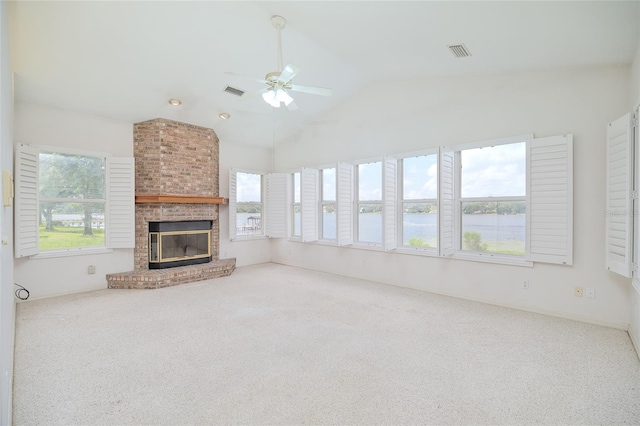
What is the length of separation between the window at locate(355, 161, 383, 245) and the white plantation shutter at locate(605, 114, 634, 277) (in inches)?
122

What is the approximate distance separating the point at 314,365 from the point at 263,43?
3.88m

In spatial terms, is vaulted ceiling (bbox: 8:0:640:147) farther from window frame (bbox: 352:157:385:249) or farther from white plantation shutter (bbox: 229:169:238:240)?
white plantation shutter (bbox: 229:169:238:240)

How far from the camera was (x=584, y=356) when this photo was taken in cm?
279

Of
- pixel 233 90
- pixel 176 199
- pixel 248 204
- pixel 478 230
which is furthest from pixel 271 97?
pixel 248 204

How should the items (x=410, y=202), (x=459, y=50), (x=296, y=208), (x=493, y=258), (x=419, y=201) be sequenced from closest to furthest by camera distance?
1. (x=459, y=50)
2. (x=493, y=258)
3. (x=419, y=201)
4. (x=410, y=202)
5. (x=296, y=208)

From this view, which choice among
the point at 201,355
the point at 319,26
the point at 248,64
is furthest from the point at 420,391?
the point at 248,64

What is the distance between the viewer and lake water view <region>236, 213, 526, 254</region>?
13.8ft

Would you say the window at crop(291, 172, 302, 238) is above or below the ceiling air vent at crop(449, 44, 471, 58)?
below

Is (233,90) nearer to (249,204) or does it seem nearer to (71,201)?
(249,204)

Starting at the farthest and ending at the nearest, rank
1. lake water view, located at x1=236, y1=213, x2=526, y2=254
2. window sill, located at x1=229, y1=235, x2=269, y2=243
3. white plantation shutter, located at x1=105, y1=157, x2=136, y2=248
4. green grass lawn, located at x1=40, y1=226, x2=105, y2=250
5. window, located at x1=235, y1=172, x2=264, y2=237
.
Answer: window, located at x1=235, y1=172, x2=264, y2=237 → window sill, located at x1=229, y1=235, x2=269, y2=243 → white plantation shutter, located at x1=105, y1=157, x2=136, y2=248 → green grass lawn, located at x1=40, y1=226, x2=105, y2=250 → lake water view, located at x1=236, y1=213, x2=526, y2=254

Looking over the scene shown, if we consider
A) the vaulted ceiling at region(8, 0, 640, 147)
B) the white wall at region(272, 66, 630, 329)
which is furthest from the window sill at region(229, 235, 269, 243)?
the vaulted ceiling at region(8, 0, 640, 147)

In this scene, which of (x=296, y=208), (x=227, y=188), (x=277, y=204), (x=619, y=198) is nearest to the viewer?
(x=619, y=198)

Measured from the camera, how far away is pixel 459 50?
360 centimetres

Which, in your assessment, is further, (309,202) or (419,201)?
(309,202)
